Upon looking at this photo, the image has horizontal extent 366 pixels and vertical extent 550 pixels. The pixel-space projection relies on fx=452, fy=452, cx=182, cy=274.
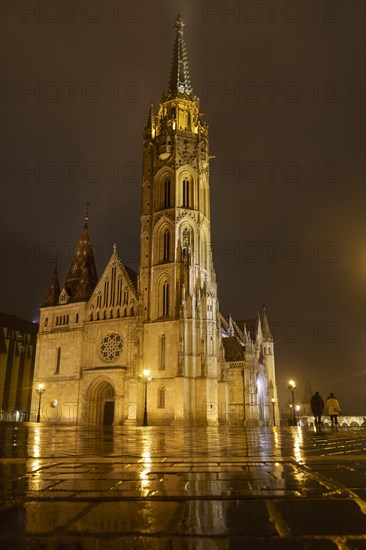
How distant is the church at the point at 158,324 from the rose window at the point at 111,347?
10 cm

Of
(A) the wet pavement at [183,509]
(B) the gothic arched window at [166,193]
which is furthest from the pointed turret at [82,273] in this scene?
(A) the wet pavement at [183,509]

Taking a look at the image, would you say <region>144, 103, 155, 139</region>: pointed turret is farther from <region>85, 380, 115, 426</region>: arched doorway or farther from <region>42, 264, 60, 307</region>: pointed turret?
<region>85, 380, 115, 426</region>: arched doorway

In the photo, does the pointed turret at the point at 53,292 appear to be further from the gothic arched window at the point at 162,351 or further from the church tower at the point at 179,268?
the gothic arched window at the point at 162,351

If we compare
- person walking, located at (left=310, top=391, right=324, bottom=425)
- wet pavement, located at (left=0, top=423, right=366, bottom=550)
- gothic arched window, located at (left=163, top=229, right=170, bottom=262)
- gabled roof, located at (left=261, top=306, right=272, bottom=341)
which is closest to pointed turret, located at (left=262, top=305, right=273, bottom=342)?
gabled roof, located at (left=261, top=306, right=272, bottom=341)

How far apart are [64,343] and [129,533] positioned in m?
46.6

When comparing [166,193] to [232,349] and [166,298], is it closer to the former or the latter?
[166,298]

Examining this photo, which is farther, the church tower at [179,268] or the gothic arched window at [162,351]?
the gothic arched window at [162,351]

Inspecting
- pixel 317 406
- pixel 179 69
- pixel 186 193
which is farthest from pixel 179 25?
pixel 317 406

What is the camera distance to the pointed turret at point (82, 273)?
4944cm

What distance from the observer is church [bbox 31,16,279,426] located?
4072 centimetres

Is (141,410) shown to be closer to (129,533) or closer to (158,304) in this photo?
(158,304)

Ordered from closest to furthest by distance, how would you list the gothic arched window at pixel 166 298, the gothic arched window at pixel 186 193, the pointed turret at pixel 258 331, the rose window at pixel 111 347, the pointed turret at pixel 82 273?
1. the gothic arched window at pixel 166 298
2. the rose window at pixel 111 347
3. the gothic arched window at pixel 186 193
4. the pointed turret at pixel 82 273
5. the pointed turret at pixel 258 331

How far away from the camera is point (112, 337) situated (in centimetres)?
4506

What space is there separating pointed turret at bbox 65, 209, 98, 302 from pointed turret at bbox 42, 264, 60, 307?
1292 mm
